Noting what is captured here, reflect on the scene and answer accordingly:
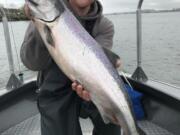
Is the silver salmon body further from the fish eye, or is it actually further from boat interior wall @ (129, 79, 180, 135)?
boat interior wall @ (129, 79, 180, 135)

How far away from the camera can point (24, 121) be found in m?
4.92

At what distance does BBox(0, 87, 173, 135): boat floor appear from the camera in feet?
15.1

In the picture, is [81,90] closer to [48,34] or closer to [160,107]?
[48,34]

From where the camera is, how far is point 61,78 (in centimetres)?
308

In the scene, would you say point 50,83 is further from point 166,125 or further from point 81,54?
point 166,125

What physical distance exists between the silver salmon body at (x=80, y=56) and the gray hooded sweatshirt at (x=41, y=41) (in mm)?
263

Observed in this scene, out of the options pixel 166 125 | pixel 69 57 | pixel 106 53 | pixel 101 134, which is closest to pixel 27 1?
pixel 69 57

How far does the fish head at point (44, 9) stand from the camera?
2.54m

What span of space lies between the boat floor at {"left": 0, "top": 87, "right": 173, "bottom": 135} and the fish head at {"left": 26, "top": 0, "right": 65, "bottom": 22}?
2.27m

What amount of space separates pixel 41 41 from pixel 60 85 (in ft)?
1.41

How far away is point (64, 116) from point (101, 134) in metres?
0.43

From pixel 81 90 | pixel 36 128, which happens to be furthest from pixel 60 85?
pixel 36 128

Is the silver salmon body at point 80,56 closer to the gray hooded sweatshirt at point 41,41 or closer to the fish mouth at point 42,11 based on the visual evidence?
the fish mouth at point 42,11

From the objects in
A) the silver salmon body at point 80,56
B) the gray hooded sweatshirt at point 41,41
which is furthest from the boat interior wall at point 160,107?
the silver salmon body at point 80,56
